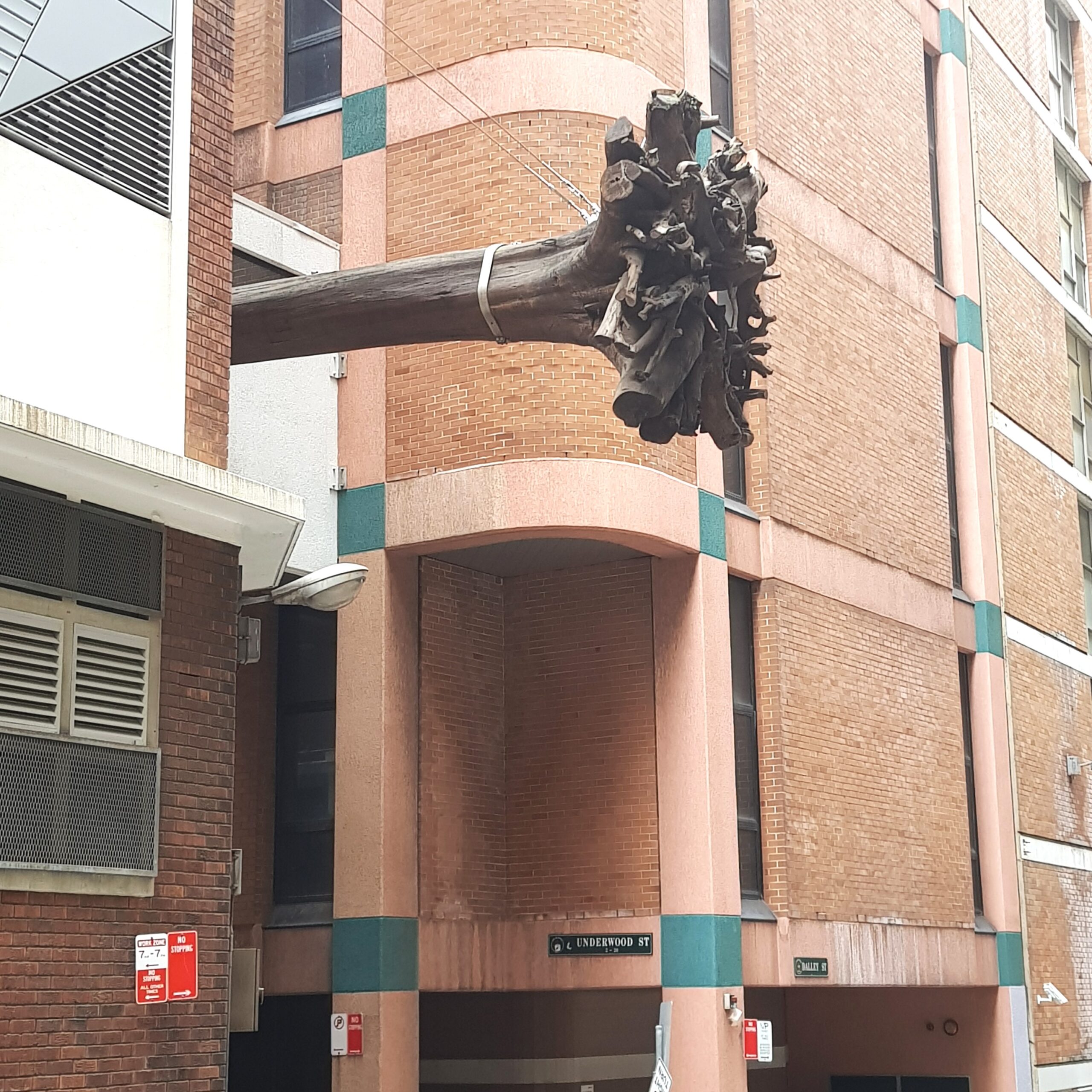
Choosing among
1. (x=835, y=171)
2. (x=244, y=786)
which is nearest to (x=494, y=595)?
(x=244, y=786)

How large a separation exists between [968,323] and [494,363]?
30.4ft

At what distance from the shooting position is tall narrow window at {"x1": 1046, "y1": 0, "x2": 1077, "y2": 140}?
29.4 m

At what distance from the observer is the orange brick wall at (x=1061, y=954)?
22016mm

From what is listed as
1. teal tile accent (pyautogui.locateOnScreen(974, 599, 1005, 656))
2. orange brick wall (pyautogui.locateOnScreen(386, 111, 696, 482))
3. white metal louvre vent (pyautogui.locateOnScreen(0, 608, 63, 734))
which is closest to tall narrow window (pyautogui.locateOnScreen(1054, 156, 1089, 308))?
teal tile accent (pyautogui.locateOnScreen(974, 599, 1005, 656))

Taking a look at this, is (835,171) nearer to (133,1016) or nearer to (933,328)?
(933,328)

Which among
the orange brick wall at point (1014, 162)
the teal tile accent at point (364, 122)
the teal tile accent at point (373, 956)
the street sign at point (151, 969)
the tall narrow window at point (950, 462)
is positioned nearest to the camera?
the street sign at point (151, 969)

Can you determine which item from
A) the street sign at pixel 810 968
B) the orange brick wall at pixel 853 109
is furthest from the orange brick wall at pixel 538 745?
the orange brick wall at pixel 853 109

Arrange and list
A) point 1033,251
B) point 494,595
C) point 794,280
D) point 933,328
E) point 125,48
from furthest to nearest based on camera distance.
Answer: point 1033,251, point 933,328, point 794,280, point 494,595, point 125,48

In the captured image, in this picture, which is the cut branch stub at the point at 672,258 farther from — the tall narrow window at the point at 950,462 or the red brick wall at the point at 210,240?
the tall narrow window at the point at 950,462

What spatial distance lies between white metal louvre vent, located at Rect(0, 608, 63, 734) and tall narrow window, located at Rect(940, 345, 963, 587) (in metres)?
14.4

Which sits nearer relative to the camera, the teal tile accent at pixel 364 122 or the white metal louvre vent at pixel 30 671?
the white metal louvre vent at pixel 30 671

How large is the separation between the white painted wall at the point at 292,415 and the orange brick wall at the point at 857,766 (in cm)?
460

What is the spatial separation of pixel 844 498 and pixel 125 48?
10993 mm

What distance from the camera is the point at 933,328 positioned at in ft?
73.5
